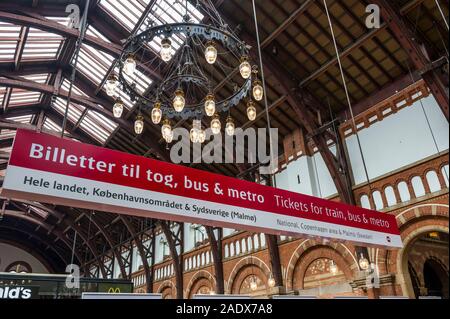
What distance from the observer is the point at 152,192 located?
314cm

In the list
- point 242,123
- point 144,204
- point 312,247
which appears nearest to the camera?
point 144,204

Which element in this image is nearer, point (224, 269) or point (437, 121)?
point (437, 121)

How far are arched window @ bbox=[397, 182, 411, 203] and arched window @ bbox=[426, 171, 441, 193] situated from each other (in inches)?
27.0

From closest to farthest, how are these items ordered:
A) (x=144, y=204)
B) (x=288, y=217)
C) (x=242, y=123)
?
1. (x=144, y=204)
2. (x=288, y=217)
3. (x=242, y=123)

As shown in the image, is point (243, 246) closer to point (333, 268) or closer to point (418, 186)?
point (333, 268)

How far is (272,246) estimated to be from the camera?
44.8 feet

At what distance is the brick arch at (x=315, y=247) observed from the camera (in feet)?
36.8

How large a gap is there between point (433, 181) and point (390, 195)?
1387mm

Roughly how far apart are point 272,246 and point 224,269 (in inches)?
146

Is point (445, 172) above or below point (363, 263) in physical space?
above

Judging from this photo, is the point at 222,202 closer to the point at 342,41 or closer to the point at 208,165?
the point at 342,41

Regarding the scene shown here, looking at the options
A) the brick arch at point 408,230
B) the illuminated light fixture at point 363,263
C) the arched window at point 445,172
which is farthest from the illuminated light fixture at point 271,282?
the arched window at point 445,172

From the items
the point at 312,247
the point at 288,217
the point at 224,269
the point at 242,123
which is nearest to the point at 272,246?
the point at 312,247

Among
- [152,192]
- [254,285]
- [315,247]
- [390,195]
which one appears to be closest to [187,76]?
[152,192]
